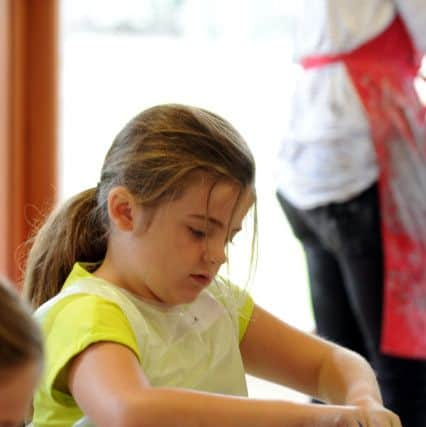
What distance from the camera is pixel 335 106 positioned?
201cm

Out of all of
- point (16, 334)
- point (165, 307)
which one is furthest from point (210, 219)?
point (16, 334)

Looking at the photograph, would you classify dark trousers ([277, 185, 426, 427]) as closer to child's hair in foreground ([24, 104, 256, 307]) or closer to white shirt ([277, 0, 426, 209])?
white shirt ([277, 0, 426, 209])

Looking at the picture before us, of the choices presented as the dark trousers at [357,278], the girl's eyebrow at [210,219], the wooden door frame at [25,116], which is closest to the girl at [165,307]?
the girl's eyebrow at [210,219]

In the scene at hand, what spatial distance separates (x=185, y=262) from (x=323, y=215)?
2.87 ft

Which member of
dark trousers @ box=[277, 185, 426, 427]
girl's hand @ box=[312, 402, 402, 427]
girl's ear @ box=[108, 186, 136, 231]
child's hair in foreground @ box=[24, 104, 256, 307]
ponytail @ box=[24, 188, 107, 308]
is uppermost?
child's hair in foreground @ box=[24, 104, 256, 307]

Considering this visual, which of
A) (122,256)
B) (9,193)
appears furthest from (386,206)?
(9,193)

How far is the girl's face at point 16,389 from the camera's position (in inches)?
32.6

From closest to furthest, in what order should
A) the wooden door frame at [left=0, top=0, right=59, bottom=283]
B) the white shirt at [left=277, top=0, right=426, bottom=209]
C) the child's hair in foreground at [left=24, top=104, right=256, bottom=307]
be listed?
1. the child's hair in foreground at [left=24, top=104, right=256, bottom=307]
2. the white shirt at [left=277, top=0, right=426, bottom=209]
3. the wooden door frame at [left=0, top=0, right=59, bottom=283]

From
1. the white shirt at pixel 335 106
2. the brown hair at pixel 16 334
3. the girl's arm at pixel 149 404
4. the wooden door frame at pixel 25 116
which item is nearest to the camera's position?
the brown hair at pixel 16 334

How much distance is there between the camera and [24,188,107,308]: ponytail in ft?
4.28

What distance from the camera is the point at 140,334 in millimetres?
1168

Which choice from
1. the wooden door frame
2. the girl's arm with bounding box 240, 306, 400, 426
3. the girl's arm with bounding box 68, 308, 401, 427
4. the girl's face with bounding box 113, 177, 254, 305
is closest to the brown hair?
the girl's arm with bounding box 68, 308, 401, 427

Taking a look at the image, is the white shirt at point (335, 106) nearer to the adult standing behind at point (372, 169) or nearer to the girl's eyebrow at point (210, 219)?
the adult standing behind at point (372, 169)

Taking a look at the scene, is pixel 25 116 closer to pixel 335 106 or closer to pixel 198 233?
pixel 335 106
